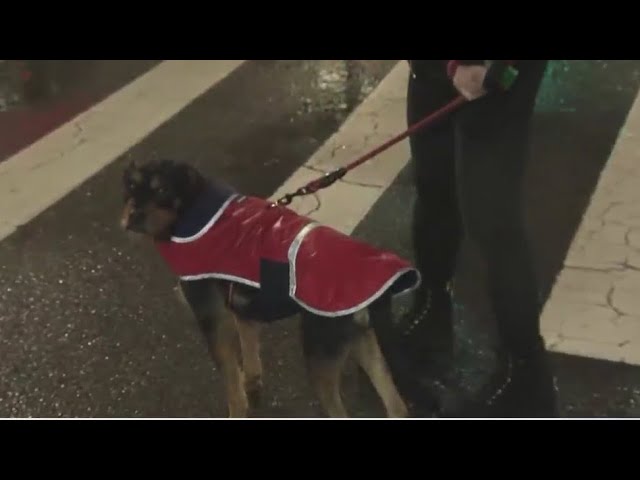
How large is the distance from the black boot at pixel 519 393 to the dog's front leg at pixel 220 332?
1.39 ft

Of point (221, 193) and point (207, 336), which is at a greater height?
point (221, 193)

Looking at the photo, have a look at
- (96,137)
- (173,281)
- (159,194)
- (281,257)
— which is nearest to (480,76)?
(281,257)

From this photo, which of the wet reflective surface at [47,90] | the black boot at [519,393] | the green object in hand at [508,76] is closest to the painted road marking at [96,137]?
the wet reflective surface at [47,90]

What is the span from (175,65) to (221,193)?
196 cm

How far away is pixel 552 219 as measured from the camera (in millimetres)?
2291

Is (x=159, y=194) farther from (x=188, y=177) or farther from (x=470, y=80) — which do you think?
(x=470, y=80)

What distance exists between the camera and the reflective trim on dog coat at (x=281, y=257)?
1.37m

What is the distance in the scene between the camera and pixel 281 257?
139cm

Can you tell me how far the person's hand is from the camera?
133 cm

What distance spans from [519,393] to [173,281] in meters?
0.94

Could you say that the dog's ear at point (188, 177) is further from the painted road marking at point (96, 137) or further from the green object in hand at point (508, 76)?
the painted road marking at point (96, 137)

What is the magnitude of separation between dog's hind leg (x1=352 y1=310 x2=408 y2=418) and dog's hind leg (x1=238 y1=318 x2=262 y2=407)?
21 cm
